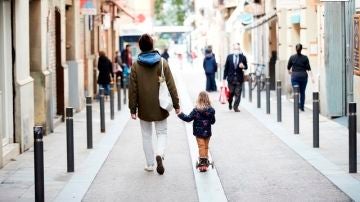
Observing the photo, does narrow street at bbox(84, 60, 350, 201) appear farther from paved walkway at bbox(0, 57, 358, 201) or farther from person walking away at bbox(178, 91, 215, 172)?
person walking away at bbox(178, 91, 215, 172)

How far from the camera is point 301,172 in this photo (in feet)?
43.3

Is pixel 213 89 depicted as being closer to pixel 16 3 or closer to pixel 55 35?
pixel 55 35

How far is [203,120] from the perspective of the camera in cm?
1325

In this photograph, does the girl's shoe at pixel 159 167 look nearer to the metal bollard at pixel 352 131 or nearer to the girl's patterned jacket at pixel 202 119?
the girl's patterned jacket at pixel 202 119

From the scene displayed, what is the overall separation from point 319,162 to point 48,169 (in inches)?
157

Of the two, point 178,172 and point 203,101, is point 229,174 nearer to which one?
point 178,172

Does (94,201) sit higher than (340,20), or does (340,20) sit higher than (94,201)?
(340,20)

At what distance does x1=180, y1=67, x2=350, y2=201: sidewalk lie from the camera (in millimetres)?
11305

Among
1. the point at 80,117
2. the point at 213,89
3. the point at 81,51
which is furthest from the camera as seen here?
the point at 213,89

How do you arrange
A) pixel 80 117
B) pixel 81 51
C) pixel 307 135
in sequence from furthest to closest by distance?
pixel 81 51 → pixel 80 117 → pixel 307 135

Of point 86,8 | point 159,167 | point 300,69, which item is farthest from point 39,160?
point 86,8

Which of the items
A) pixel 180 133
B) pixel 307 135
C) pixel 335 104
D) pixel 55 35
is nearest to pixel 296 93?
pixel 307 135

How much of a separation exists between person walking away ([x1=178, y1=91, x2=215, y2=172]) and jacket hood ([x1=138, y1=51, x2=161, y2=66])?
30.9 inches

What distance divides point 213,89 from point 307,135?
17883mm
